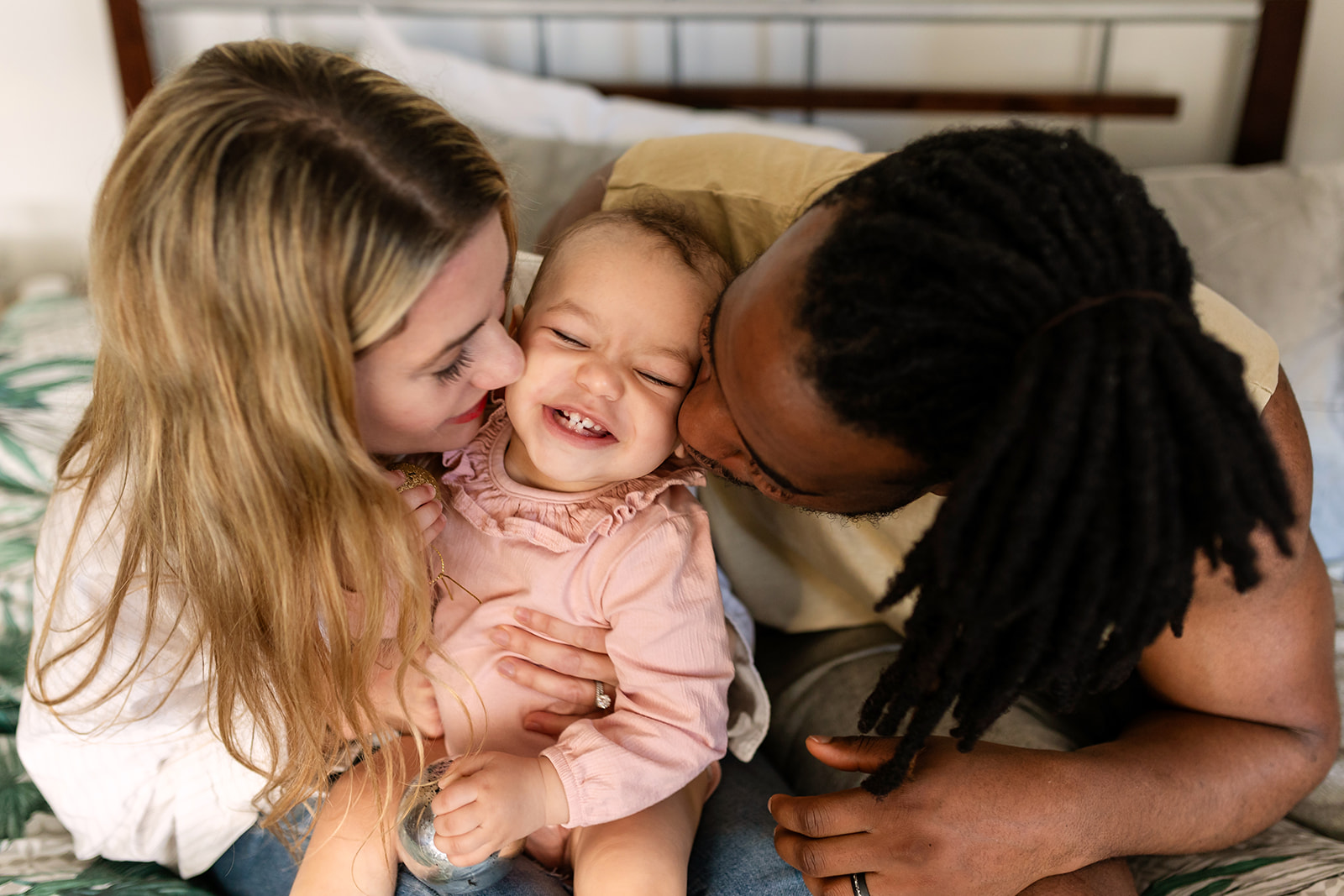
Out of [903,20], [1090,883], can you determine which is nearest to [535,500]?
[1090,883]

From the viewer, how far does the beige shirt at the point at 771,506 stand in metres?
1.17

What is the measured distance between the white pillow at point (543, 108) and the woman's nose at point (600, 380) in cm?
106

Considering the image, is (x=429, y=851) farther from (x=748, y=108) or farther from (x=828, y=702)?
(x=748, y=108)

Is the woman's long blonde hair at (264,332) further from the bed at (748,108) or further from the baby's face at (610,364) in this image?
the bed at (748,108)

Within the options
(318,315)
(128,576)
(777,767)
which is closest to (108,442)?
(128,576)

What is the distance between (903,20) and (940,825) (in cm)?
183

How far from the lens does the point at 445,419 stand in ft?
2.91

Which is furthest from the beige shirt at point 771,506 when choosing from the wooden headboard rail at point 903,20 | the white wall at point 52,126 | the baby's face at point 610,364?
the white wall at point 52,126

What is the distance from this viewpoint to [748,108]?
216 cm

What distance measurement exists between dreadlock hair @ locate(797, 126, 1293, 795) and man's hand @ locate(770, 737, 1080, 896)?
0.36 feet

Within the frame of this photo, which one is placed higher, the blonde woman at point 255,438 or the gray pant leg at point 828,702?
the blonde woman at point 255,438

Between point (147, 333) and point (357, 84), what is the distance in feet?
0.89

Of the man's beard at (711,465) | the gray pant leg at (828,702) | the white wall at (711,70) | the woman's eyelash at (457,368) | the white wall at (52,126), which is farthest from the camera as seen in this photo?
the white wall at (52,126)

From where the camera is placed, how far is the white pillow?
1.90 meters
